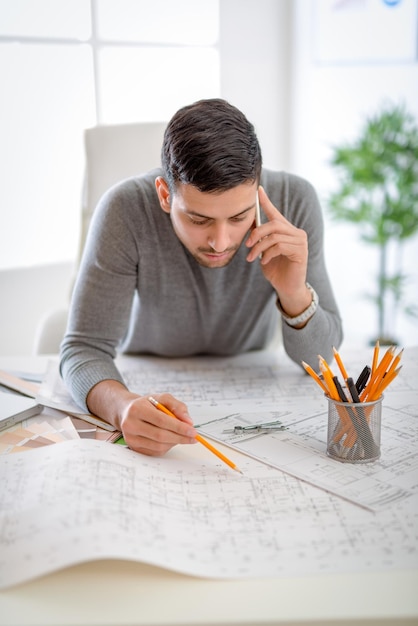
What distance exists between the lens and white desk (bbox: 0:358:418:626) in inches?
28.7

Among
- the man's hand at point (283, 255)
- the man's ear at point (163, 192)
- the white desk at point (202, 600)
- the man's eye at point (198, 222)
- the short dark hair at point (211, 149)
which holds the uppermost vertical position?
the short dark hair at point (211, 149)

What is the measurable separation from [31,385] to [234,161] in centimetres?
59

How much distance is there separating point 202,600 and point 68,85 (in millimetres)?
2667

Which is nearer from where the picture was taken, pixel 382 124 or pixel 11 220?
pixel 382 124

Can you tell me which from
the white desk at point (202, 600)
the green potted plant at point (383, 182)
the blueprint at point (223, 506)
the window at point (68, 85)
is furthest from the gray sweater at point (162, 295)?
the window at point (68, 85)

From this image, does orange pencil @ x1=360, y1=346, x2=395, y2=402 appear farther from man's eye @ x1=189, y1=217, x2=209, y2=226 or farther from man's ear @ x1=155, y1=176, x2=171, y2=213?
man's ear @ x1=155, y1=176, x2=171, y2=213

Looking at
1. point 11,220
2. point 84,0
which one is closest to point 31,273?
point 11,220

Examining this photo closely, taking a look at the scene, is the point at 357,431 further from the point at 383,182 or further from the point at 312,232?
the point at 383,182

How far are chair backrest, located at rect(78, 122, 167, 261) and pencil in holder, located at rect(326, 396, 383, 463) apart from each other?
1.09 m

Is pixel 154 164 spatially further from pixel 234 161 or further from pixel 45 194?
pixel 45 194

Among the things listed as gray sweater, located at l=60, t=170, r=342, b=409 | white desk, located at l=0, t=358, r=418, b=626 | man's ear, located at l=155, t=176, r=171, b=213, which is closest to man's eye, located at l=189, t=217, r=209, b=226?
man's ear, located at l=155, t=176, r=171, b=213

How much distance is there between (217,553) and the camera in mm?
816

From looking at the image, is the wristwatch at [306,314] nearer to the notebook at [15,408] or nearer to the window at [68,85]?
Result: the notebook at [15,408]

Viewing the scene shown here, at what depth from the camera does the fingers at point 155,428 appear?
3.45 feet
